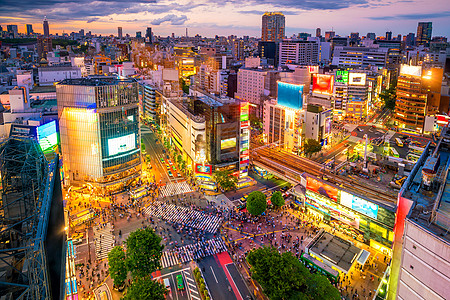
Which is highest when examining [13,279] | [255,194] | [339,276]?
[13,279]

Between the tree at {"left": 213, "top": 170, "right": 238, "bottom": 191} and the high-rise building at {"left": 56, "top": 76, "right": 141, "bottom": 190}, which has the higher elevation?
the high-rise building at {"left": 56, "top": 76, "right": 141, "bottom": 190}

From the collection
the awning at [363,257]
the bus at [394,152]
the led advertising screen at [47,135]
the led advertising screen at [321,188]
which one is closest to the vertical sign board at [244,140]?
the led advertising screen at [321,188]

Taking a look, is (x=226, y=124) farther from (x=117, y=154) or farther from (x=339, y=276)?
(x=339, y=276)

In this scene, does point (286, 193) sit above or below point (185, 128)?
below

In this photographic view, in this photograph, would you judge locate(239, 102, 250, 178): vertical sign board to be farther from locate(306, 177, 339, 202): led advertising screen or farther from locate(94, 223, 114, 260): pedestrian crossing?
locate(94, 223, 114, 260): pedestrian crossing

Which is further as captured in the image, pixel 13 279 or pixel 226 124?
pixel 226 124

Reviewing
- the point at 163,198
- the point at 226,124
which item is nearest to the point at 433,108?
the point at 226,124

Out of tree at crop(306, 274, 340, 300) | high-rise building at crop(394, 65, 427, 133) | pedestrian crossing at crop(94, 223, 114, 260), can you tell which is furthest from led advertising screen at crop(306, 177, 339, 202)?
high-rise building at crop(394, 65, 427, 133)

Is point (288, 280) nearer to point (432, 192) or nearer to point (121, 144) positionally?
point (432, 192)
